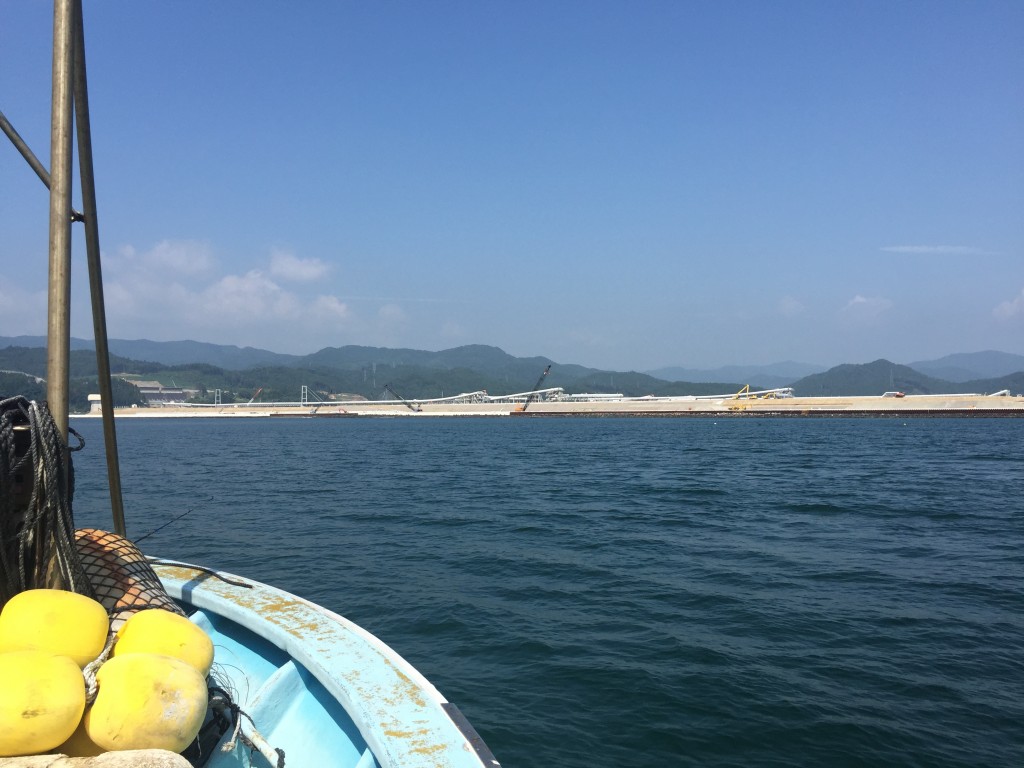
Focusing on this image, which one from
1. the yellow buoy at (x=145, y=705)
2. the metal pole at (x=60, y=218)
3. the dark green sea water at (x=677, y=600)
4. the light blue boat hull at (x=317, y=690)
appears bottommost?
the dark green sea water at (x=677, y=600)

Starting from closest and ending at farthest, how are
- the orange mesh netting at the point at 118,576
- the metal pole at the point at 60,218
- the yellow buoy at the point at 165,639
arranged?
the yellow buoy at the point at 165,639
the orange mesh netting at the point at 118,576
the metal pole at the point at 60,218

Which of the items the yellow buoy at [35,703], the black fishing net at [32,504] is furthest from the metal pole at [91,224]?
the yellow buoy at [35,703]

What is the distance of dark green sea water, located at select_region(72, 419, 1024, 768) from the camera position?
6230mm

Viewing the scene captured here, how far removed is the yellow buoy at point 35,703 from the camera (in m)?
1.99

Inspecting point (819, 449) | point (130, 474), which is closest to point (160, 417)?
point (130, 474)

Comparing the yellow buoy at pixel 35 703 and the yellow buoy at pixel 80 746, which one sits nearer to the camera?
the yellow buoy at pixel 35 703

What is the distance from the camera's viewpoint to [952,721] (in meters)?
6.32

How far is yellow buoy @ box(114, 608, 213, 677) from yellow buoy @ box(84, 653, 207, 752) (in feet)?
0.69

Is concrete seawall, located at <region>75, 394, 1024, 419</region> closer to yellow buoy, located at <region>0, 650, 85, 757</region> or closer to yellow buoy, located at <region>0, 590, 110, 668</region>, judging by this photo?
yellow buoy, located at <region>0, 590, 110, 668</region>

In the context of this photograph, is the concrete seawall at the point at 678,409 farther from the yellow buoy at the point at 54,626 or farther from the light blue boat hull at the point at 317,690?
the yellow buoy at the point at 54,626

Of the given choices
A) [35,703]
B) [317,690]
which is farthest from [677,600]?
[35,703]

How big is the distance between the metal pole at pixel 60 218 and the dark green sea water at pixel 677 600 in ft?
14.9

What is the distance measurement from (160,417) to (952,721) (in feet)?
542

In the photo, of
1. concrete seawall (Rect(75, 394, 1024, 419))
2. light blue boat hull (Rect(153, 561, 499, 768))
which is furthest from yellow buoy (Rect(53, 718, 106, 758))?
concrete seawall (Rect(75, 394, 1024, 419))
